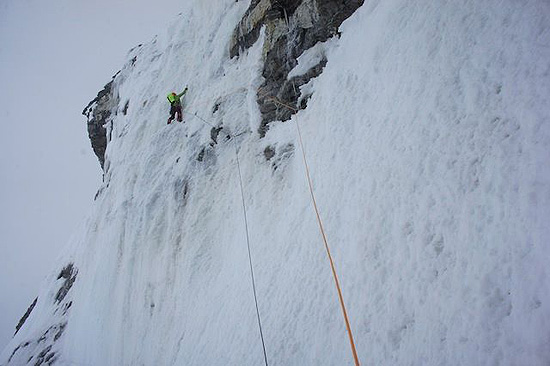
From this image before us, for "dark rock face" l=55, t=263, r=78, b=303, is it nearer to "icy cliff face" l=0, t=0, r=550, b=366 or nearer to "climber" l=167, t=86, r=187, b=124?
"icy cliff face" l=0, t=0, r=550, b=366

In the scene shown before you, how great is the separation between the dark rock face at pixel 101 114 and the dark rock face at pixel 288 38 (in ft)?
51.6

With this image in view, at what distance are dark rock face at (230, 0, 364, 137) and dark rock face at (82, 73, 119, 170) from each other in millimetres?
15731

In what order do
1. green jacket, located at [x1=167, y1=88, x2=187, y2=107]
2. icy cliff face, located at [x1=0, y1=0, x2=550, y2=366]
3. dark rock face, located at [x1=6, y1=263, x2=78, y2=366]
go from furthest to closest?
dark rock face, located at [x1=6, y1=263, x2=78, y2=366]
green jacket, located at [x1=167, y1=88, x2=187, y2=107]
icy cliff face, located at [x1=0, y1=0, x2=550, y2=366]

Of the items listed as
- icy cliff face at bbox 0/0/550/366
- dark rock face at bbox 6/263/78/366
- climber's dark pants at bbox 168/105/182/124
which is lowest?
dark rock face at bbox 6/263/78/366

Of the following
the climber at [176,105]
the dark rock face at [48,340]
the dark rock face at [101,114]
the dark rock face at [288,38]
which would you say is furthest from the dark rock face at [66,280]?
the dark rock face at [288,38]

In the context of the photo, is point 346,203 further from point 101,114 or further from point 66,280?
point 101,114

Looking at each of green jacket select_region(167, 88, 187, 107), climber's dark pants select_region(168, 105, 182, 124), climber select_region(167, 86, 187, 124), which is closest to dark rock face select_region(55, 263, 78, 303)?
climber's dark pants select_region(168, 105, 182, 124)

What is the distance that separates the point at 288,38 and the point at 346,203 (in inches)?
265

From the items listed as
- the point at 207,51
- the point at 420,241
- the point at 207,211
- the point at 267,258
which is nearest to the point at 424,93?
the point at 420,241

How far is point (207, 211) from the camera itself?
10.8 metres

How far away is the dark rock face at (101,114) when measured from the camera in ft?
74.3

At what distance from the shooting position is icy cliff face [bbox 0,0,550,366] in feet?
12.9

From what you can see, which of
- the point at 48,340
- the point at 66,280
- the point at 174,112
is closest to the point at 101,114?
the point at 66,280

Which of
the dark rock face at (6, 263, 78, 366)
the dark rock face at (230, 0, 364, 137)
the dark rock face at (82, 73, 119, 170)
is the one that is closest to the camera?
the dark rock face at (230, 0, 364, 137)
